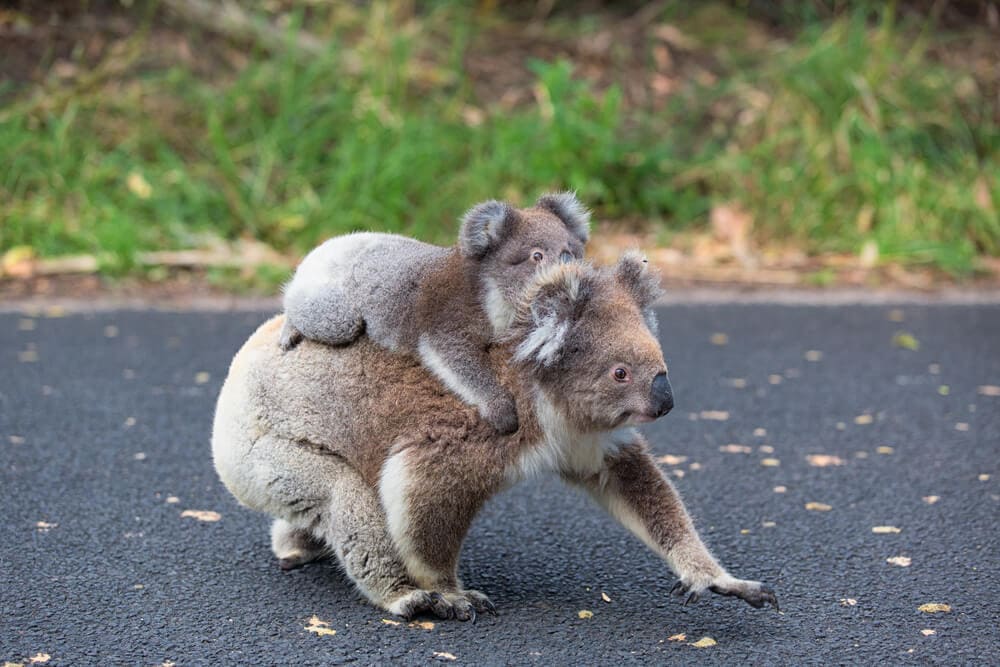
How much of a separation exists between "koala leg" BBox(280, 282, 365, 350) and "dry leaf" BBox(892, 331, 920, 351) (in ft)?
13.1

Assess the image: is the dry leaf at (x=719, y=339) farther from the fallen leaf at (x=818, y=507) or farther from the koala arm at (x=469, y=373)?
the koala arm at (x=469, y=373)

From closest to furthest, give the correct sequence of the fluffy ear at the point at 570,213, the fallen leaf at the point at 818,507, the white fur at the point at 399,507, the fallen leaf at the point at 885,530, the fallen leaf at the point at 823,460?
the white fur at the point at 399,507
the fluffy ear at the point at 570,213
the fallen leaf at the point at 885,530
the fallen leaf at the point at 818,507
the fallen leaf at the point at 823,460

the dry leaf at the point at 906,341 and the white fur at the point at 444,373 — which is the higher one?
the white fur at the point at 444,373

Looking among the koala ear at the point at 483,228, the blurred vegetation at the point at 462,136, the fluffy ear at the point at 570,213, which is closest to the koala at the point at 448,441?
the koala ear at the point at 483,228

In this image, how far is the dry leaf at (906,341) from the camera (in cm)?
667

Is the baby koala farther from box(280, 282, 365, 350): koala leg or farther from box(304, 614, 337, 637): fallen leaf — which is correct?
box(304, 614, 337, 637): fallen leaf

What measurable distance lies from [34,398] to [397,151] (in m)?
3.50

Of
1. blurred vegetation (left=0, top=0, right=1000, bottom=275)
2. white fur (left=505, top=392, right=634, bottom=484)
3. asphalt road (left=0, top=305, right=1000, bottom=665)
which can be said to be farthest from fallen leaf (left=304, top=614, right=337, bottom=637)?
blurred vegetation (left=0, top=0, right=1000, bottom=275)

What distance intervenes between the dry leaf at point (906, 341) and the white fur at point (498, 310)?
12.5ft

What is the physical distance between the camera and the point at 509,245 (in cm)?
359

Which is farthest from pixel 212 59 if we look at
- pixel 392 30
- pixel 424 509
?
pixel 424 509

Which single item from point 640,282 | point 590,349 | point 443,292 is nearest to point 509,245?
point 443,292

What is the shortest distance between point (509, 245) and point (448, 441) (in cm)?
62

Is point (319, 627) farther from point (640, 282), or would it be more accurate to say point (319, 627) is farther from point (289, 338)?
point (640, 282)
